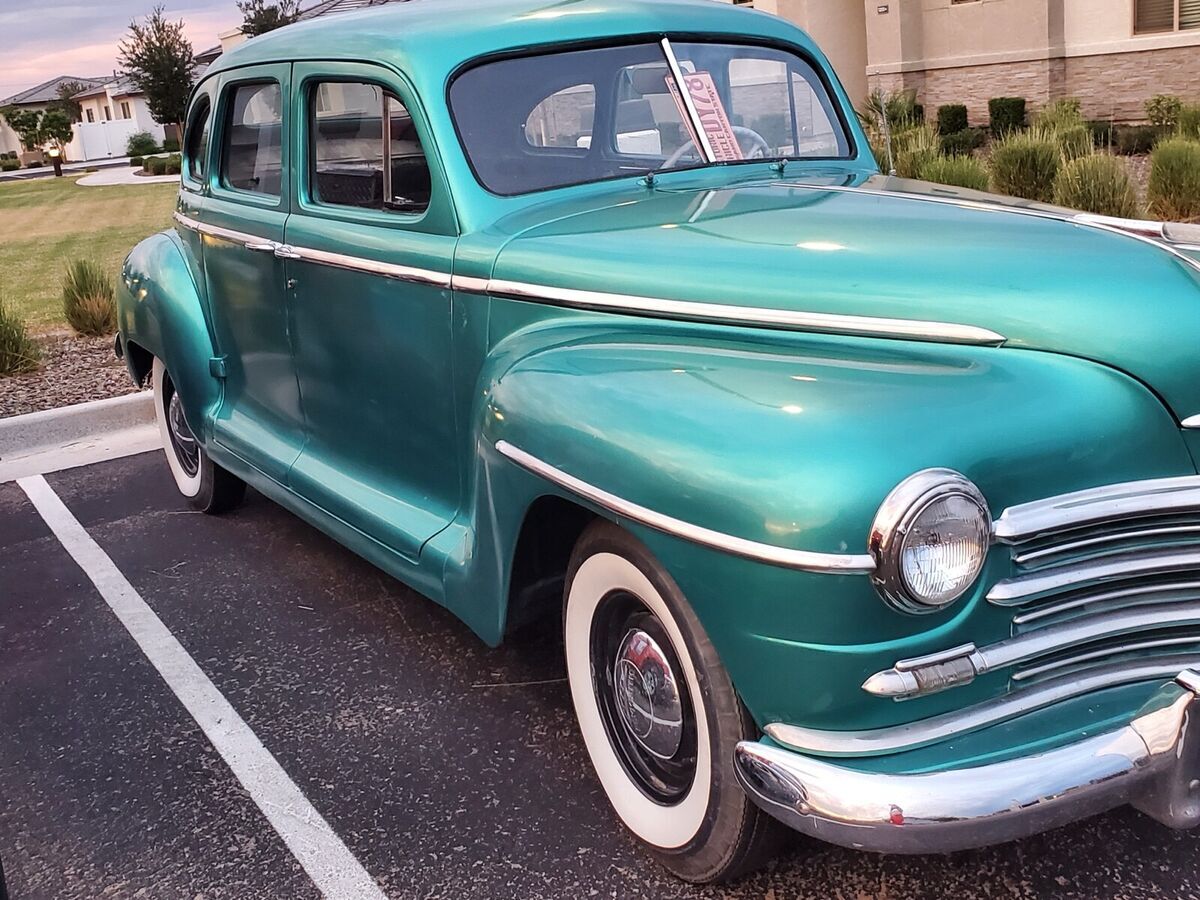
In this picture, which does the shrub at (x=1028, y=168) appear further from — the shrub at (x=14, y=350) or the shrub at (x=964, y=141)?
the shrub at (x=14, y=350)

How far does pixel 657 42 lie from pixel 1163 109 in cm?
1420

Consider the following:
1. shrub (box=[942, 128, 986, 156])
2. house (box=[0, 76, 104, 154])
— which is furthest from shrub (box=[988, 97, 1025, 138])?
house (box=[0, 76, 104, 154])

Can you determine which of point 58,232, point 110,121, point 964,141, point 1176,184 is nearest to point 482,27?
point 1176,184

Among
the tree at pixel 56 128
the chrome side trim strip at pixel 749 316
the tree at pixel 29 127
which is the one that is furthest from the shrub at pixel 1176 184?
the tree at pixel 29 127

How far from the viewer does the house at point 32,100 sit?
8750cm

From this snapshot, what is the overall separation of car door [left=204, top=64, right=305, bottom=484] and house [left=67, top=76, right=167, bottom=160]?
62589 millimetres

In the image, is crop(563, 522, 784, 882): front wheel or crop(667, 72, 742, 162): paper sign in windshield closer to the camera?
crop(563, 522, 784, 882): front wheel

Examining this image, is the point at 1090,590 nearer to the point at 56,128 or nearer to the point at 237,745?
the point at 237,745

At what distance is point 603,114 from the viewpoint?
323 centimetres

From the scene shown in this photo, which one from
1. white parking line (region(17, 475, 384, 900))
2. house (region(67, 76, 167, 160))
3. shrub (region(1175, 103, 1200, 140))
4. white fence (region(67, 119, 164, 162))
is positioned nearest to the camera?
white parking line (region(17, 475, 384, 900))

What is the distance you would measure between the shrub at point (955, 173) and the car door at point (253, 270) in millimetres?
Answer: 5528

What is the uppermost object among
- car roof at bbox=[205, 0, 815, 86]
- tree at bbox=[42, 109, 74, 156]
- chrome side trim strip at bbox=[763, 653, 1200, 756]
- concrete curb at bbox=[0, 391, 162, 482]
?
tree at bbox=[42, 109, 74, 156]

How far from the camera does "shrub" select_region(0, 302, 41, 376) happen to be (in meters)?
7.16

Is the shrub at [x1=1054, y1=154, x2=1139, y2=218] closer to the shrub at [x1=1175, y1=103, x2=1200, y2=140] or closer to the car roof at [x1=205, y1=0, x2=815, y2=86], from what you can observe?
the shrub at [x1=1175, y1=103, x2=1200, y2=140]
